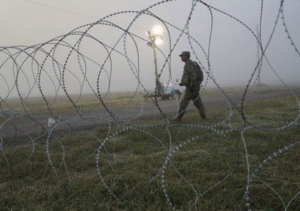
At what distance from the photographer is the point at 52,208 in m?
2.64

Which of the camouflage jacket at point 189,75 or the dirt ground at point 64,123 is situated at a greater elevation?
the camouflage jacket at point 189,75

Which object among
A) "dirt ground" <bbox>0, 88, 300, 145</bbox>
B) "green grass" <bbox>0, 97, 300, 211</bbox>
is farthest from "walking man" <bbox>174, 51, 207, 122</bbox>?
"green grass" <bbox>0, 97, 300, 211</bbox>

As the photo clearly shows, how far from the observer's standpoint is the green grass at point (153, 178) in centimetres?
266

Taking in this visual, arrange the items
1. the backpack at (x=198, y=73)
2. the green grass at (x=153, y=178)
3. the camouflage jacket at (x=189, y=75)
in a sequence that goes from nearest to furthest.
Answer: the green grass at (x=153, y=178), the camouflage jacket at (x=189, y=75), the backpack at (x=198, y=73)

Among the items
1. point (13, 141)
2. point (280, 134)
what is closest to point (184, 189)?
point (280, 134)

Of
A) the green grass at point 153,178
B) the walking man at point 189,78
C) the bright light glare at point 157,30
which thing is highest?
the bright light glare at point 157,30

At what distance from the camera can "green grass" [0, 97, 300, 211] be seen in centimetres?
266

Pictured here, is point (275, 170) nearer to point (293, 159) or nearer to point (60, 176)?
point (293, 159)

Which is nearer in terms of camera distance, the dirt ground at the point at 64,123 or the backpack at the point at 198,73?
the dirt ground at the point at 64,123

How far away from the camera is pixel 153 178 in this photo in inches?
110

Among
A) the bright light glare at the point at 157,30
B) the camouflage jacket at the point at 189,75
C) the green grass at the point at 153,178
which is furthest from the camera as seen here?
the bright light glare at the point at 157,30

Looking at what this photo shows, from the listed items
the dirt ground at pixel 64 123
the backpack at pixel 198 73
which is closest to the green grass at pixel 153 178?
the dirt ground at pixel 64 123

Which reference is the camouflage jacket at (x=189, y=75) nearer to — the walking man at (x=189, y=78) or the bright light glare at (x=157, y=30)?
the walking man at (x=189, y=78)

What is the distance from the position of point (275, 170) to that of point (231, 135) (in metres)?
1.93
